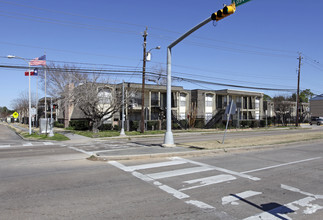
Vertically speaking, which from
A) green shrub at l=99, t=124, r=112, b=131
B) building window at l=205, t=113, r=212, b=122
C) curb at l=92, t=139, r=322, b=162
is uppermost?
building window at l=205, t=113, r=212, b=122

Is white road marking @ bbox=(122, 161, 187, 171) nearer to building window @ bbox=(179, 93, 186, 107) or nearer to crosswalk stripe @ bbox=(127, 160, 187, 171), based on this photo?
crosswalk stripe @ bbox=(127, 160, 187, 171)

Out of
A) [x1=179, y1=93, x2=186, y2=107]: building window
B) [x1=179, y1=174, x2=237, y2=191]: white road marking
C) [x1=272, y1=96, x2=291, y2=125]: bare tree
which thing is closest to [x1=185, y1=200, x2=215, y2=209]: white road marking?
[x1=179, y1=174, x2=237, y2=191]: white road marking

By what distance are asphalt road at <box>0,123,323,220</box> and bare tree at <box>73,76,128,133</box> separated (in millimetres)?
15488

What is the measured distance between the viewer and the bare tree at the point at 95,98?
2497cm

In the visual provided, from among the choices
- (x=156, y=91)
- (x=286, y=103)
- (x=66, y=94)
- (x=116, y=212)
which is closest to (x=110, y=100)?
(x=66, y=94)

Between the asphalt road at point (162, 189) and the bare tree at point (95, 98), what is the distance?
50.8 ft

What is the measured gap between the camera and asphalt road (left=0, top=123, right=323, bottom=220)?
4.82m

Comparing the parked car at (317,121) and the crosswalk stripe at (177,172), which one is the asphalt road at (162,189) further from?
the parked car at (317,121)

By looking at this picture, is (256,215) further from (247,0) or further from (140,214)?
(247,0)

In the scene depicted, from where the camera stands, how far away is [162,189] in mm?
6246

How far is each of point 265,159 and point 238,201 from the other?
5571 mm

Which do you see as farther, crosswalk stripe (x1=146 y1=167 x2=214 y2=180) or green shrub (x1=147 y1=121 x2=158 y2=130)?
green shrub (x1=147 y1=121 x2=158 y2=130)

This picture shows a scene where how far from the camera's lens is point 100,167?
28.8ft

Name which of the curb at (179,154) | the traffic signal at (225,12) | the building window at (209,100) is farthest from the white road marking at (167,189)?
the building window at (209,100)
